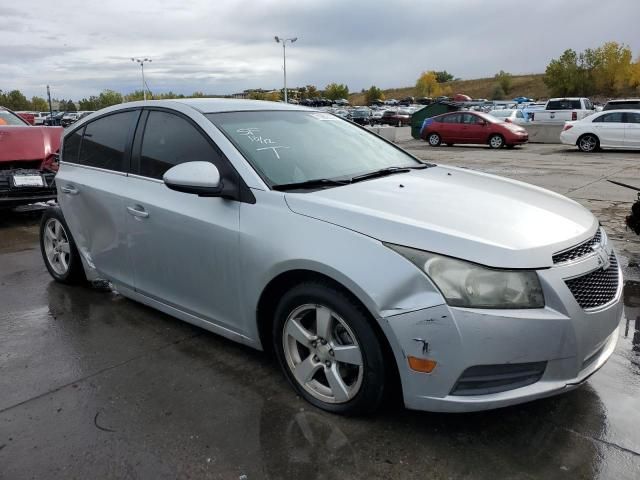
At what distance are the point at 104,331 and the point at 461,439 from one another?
2.61 m

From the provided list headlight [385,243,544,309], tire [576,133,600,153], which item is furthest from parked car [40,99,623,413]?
tire [576,133,600,153]

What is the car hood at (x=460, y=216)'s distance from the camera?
7.81 feet

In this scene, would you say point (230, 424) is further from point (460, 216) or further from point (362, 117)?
point (362, 117)

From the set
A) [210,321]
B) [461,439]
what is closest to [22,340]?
[210,321]

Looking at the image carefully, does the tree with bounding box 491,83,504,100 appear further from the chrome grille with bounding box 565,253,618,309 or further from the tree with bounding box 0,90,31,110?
the chrome grille with bounding box 565,253,618,309

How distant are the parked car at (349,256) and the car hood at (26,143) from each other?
14.6 feet

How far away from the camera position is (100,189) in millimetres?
3965

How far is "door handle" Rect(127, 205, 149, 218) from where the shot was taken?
3.53 metres

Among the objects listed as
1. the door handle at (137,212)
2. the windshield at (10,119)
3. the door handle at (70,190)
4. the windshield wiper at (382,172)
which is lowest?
the door handle at (137,212)

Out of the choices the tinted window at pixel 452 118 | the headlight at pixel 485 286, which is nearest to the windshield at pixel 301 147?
the headlight at pixel 485 286

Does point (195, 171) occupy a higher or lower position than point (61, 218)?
higher

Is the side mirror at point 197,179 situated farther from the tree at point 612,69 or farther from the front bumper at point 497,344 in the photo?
the tree at point 612,69

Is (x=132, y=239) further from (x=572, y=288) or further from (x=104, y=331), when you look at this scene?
(x=572, y=288)

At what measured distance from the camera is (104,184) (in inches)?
156
